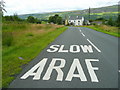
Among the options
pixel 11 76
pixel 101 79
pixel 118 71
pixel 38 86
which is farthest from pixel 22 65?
pixel 118 71

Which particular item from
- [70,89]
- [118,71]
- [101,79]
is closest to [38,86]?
[70,89]

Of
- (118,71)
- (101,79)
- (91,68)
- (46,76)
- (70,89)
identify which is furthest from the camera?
(91,68)

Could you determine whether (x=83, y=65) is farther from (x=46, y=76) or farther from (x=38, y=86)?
(x=38, y=86)

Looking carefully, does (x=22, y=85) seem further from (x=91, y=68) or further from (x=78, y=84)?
(x=91, y=68)

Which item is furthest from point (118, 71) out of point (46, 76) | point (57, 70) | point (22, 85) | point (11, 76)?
point (11, 76)

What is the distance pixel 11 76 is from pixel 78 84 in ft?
7.38

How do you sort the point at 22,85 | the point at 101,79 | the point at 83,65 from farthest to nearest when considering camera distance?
the point at 83,65 < the point at 101,79 < the point at 22,85

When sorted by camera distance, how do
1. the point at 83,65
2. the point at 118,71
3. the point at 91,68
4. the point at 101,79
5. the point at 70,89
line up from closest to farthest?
the point at 70,89, the point at 101,79, the point at 118,71, the point at 91,68, the point at 83,65

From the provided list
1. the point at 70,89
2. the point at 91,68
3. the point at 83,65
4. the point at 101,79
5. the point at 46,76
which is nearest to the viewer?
the point at 70,89

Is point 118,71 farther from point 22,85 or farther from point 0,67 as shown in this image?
point 0,67

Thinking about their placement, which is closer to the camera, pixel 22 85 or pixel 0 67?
pixel 22 85

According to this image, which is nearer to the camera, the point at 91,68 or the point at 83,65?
the point at 91,68

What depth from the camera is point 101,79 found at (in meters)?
4.11

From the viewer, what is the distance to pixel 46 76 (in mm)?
4383
